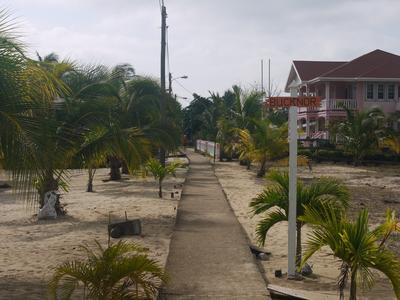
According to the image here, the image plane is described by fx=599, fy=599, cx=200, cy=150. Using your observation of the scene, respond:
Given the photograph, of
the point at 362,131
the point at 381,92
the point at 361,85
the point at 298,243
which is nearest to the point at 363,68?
the point at 361,85

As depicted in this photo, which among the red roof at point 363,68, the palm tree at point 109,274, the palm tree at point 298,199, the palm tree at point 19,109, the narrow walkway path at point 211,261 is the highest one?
the red roof at point 363,68

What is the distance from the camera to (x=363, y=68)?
41.1 meters

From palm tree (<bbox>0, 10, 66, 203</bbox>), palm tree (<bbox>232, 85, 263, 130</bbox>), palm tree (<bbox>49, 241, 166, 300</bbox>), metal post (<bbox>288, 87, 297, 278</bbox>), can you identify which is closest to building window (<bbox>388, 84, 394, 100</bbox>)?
palm tree (<bbox>232, 85, 263, 130</bbox>)

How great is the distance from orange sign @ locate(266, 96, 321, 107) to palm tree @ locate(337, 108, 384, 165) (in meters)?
25.2

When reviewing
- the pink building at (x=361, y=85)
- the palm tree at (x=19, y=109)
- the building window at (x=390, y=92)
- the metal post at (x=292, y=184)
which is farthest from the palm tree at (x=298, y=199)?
the building window at (x=390, y=92)

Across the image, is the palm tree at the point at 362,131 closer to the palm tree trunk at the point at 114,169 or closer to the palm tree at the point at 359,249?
the palm tree trunk at the point at 114,169

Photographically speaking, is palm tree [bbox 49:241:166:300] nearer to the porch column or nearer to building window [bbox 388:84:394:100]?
the porch column

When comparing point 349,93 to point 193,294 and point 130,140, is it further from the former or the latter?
point 193,294

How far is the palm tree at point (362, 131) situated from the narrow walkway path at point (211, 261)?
19571 millimetres

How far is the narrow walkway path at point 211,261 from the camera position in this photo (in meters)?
Answer: 6.65

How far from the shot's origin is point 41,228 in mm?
12250

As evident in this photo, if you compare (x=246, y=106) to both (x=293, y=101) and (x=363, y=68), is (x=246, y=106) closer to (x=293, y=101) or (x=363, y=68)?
(x=363, y=68)

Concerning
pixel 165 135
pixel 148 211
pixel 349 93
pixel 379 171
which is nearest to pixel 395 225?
pixel 148 211

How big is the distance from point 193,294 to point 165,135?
52.2 ft
